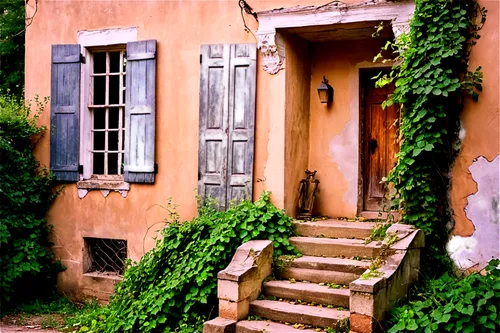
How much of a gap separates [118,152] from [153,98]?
1080 millimetres

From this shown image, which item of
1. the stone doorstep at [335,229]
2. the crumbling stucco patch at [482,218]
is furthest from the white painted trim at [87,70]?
the crumbling stucco patch at [482,218]

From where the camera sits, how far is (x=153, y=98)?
810 cm

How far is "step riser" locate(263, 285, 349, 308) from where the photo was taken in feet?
19.1

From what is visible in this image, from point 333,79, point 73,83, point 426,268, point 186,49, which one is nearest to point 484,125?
point 426,268

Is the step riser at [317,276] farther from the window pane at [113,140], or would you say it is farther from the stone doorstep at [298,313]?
the window pane at [113,140]

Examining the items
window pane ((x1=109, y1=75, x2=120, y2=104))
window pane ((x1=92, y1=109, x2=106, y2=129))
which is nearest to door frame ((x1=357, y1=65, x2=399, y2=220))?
window pane ((x1=109, y1=75, x2=120, y2=104))

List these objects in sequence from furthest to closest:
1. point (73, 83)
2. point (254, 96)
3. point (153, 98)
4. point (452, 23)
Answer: point (73, 83) < point (153, 98) < point (254, 96) < point (452, 23)

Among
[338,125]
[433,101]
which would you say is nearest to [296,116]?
[338,125]

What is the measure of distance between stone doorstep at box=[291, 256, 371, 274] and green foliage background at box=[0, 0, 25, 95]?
7798 mm

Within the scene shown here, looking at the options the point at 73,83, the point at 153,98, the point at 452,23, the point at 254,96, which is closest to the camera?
the point at 452,23

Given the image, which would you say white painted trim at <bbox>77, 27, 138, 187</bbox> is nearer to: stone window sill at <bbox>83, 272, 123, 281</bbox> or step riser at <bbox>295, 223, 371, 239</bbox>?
stone window sill at <bbox>83, 272, 123, 281</bbox>

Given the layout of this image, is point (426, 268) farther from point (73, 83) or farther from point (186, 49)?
point (73, 83)

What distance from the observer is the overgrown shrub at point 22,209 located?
26.7ft

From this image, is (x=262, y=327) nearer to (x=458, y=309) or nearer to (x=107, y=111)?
(x=458, y=309)
